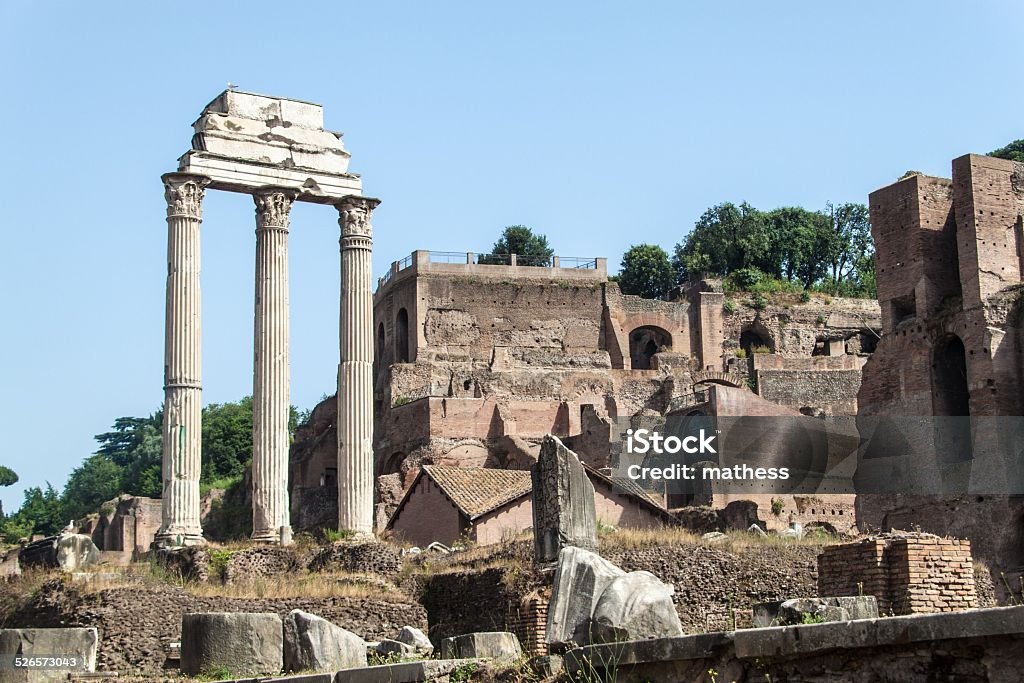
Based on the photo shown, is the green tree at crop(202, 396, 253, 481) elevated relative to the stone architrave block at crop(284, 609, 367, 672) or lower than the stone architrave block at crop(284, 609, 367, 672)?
elevated

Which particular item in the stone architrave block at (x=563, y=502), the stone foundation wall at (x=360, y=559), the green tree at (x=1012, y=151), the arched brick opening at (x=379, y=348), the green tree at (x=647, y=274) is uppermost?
the green tree at (x=1012, y=151)

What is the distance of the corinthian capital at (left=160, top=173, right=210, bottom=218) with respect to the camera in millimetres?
29062

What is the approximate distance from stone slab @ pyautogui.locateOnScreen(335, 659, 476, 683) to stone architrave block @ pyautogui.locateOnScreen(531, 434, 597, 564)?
22.2ft

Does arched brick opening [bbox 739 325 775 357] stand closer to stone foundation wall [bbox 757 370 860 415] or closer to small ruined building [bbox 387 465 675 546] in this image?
stone foundation wall [bbox 757 370 860 415]

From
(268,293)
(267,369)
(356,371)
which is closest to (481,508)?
(356,371)

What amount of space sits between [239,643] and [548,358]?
42.5 m

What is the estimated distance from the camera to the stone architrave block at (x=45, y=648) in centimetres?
1371

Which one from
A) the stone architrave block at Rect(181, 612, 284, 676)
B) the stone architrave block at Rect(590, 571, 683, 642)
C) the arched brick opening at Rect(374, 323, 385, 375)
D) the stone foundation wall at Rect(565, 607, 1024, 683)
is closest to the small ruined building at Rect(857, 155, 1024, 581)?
the arched brick opening at Rect(374, 323, 385, 375)

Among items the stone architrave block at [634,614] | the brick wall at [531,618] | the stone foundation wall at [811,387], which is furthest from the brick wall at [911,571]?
the stone foundation wall at [811,387]

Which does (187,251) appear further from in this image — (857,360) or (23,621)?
(857,360)

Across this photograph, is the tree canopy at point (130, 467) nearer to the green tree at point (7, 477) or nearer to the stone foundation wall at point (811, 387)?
the green tree at point (7, 477)

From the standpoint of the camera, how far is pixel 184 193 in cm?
2912

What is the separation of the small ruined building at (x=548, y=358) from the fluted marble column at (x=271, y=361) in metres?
17.1

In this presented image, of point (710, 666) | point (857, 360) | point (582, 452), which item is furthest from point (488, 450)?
point (710, 666)
